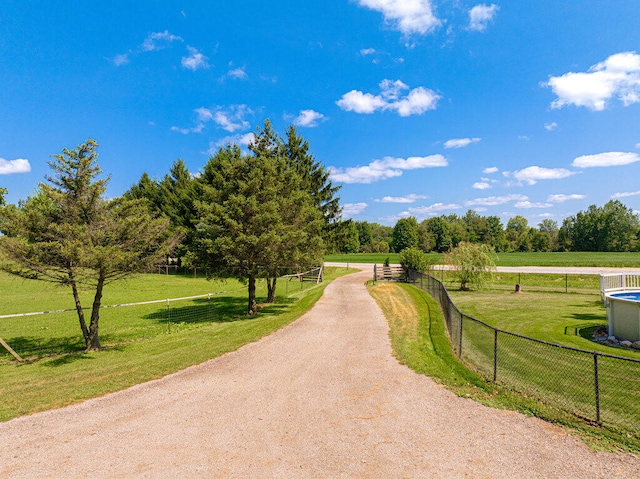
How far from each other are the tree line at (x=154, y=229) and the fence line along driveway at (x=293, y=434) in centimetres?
518

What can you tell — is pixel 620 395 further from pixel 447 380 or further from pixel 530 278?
pixel 530 278

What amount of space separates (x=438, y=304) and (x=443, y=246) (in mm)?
103164

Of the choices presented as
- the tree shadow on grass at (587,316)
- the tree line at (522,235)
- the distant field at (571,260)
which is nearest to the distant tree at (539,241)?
the tree line at (522,235)

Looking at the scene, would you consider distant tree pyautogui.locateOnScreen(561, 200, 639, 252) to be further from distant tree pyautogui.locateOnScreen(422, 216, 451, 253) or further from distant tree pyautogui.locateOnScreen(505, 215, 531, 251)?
distant tree pyautogui.locateOnScreen(422, 216, 451, 253)

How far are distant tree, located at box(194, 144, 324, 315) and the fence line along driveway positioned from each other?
7888 mm

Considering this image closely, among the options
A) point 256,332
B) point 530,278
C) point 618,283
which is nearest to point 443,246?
point 530,278

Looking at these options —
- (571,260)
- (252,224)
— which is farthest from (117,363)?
(571,260)

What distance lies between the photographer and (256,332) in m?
13.2

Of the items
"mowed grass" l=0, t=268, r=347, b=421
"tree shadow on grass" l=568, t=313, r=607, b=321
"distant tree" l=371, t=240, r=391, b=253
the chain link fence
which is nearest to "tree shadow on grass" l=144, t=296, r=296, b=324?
"mowed grass" l=0, t=268, r=347, b=421

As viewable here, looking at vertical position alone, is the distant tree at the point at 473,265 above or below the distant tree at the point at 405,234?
below

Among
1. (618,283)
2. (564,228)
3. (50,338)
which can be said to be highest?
(564,228)

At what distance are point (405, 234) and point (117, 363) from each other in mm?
106862

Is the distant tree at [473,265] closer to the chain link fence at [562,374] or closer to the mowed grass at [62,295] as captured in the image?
the chain link fence at [562,374]

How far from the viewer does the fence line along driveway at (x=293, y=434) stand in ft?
15.7
